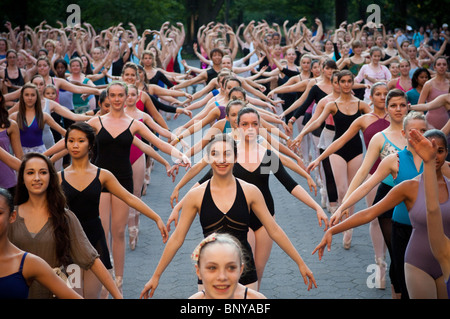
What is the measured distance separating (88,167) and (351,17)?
56634mm

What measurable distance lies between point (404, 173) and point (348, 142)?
3.38 metres

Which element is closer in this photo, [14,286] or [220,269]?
[220,269]

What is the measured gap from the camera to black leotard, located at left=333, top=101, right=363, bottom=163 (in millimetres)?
9273

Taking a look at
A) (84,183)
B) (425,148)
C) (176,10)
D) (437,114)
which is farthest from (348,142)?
(176,10)

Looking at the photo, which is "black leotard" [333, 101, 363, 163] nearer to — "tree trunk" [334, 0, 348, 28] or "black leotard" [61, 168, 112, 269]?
"black leotard" [61, 168, 112, 269]

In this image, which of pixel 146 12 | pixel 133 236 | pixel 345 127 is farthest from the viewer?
pixel 146 12

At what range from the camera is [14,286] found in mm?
4137

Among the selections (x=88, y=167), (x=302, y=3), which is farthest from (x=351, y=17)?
(x=88, y=167)

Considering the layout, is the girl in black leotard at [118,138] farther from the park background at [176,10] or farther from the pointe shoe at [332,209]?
the park background at [176,10]

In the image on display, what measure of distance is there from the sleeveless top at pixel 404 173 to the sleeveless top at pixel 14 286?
310 cm

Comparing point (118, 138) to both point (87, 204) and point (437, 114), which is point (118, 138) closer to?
point (87, 204)

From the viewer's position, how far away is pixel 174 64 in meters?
22.4

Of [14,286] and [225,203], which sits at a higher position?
[225,203]
